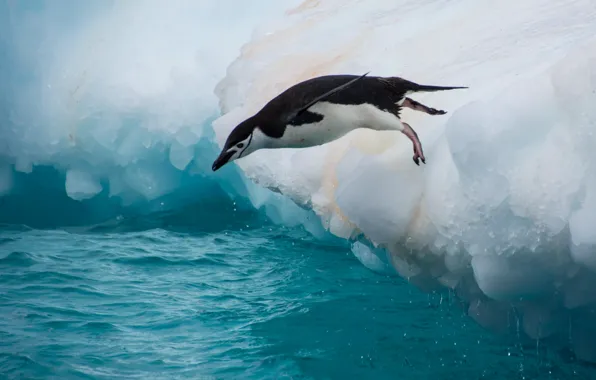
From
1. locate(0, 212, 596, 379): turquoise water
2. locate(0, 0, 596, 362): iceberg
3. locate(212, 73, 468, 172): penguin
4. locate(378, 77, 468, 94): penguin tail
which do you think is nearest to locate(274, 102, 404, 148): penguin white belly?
locate(212, 73, 468, 172): penguin

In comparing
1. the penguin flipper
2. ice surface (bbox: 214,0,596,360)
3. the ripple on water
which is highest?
the penguin flipper

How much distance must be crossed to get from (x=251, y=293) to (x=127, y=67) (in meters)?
3.93

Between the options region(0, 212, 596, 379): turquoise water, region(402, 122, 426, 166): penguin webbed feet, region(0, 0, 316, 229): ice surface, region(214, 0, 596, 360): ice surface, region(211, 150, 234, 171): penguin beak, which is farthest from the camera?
region(0, 0, 316, 229): ice surface

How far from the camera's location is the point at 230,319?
4.81 m

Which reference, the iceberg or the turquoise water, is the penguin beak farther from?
the turquoise water

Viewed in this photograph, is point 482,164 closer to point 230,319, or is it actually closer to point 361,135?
point 361,135

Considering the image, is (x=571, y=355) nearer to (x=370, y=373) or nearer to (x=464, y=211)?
(x=370, y=373)

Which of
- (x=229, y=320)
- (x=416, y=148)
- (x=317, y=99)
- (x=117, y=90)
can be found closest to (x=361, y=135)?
(x=416, y=148)

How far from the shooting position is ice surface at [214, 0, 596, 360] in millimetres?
2695

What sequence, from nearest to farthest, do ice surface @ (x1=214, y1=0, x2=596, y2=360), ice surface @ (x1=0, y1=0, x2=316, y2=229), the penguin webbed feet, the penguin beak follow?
ice surface @ (x1=214, y1=0, x2=596, y2=360) → the penguin beak → the penguin webbed feet → ice surface @ (x1=0, y1=0, x2=316, y2=229)

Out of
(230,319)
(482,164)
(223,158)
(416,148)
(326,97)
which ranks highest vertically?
(326,97)

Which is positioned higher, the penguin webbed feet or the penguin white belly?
the penguin white belly

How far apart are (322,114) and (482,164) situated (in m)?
0.65

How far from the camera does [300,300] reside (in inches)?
203
